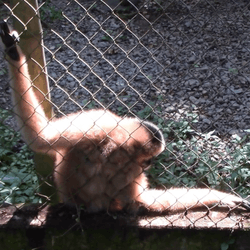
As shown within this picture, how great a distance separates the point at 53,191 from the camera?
3488 mm

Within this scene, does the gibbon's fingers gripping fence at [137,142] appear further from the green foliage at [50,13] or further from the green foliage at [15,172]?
the green foliage at [50,13]

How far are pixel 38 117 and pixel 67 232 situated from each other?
974 mm

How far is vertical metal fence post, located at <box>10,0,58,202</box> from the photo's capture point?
9.00 feet

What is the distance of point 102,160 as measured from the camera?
10.4ft

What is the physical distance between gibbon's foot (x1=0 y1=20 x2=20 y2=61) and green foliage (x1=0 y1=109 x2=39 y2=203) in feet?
3.89

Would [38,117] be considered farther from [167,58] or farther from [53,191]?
[167,58]

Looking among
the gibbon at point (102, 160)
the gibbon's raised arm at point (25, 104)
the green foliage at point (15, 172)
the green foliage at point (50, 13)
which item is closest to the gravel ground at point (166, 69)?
the green foliage at point (50, 13)

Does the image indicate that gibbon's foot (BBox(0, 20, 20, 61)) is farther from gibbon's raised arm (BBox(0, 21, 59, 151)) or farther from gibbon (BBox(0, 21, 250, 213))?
gibbon (BBox(0, 21, 250, 213))

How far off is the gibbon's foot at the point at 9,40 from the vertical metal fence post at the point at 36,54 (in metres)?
0.08

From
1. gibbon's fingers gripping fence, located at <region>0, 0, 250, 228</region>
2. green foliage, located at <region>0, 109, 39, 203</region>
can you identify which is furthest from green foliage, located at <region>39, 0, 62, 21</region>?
green foliage, located at <region>0, 109, 39, 203</region>

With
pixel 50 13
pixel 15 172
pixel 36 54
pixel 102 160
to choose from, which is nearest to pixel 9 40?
pixel 36 54

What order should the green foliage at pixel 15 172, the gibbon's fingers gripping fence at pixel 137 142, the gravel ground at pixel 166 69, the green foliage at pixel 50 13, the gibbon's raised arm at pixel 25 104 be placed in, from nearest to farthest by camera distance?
1. the gibbon's raised arm at pixel 25 104
2. the gibbon's fingers gripping fence at pixel 137 142
3. the green foliage at pixel 15 172
4. the gravel ground at pixel 166 69
5. the green foliage at pixel 50 13

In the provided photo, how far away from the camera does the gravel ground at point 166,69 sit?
5.54 metres

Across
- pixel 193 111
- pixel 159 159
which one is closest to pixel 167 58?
pixel 193 111
